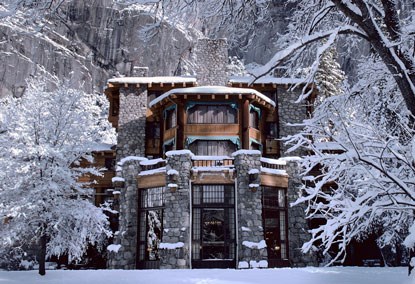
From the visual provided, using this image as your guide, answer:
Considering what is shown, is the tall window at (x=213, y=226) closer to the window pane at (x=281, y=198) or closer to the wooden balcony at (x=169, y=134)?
the window pane at (x=281, y=198)

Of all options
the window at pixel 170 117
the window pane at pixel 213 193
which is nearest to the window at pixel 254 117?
the window at pixel 170 117

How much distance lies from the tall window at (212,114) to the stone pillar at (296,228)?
4446mm

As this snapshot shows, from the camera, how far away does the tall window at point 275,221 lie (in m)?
23.3

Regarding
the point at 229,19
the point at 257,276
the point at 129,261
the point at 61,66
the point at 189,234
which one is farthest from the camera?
the point at 61,66

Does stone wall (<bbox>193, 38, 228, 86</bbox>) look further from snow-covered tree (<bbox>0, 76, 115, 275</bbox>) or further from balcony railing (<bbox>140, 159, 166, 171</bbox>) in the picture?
snow-covered tree (<bbox>0, 76, 115, 275</bbox>)

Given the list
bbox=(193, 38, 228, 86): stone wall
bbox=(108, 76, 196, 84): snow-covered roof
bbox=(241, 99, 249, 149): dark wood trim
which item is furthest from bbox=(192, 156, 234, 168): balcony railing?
bbox=(108, 76, 196, 84): snow-covered roof

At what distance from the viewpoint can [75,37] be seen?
53.3m

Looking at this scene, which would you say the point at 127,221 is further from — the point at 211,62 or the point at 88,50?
the point at 88,50

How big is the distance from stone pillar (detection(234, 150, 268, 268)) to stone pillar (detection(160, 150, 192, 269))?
2.48 metres

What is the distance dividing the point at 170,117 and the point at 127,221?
7067 millimetres

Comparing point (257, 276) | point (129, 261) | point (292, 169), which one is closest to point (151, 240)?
point (129, 261)

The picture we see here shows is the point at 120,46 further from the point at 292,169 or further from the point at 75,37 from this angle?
the point at 292,169

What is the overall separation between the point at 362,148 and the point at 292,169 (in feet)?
59.6

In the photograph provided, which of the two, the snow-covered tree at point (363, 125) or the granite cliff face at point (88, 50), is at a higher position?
the granite cliff face at point (88, 50)
